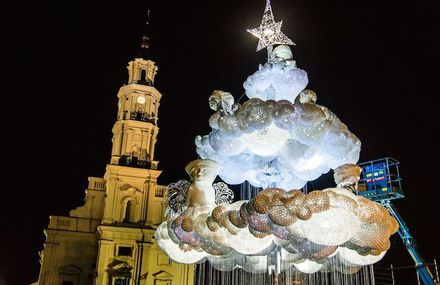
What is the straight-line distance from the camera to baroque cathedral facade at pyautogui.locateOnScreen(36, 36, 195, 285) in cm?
2408

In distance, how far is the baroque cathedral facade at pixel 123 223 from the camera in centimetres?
2408

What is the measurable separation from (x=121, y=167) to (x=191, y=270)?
7.52m

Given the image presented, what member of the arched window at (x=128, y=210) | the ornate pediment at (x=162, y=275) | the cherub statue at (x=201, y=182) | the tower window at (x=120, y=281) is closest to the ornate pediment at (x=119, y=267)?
the tower window at (x=120, y=281)

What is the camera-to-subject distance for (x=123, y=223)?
25.2 meters

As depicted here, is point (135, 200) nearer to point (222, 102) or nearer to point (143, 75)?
point (143, 75)

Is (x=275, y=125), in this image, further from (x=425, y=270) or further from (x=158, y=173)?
(x=158, y=173)

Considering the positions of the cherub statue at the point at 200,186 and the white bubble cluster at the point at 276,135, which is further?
the cherub statue at the point at 200,186

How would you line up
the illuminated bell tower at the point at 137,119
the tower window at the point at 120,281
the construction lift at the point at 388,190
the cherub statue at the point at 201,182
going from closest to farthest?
the cherub statue at the point at 201,182 → the construction lift at the point at 388,190 → the tower window at the point at 120,281 → the illuminated bell tower at the point at 137,119

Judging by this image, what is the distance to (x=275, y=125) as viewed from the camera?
25.2 feet

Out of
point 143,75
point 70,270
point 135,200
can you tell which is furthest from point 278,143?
point 143,75

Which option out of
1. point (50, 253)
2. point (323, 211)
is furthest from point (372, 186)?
point (50, 253)

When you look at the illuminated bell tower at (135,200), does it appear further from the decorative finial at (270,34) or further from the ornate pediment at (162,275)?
the decorative finial at (270,34)

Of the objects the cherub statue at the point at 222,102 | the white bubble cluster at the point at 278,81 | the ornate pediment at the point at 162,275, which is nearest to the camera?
the cherub statue at the point at 222,102

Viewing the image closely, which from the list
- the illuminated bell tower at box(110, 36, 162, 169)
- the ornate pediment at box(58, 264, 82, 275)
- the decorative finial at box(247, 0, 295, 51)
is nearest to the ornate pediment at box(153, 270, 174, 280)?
the ornate pediment at box(58, 264, 82, 275)
